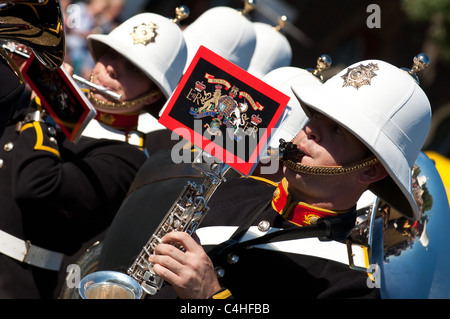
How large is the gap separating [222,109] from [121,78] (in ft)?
4.69

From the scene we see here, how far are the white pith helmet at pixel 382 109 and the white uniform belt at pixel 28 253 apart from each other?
1663 mm

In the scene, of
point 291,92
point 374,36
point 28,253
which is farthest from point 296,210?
point 374,36

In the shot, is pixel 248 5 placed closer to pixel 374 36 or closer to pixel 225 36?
pixel 225 36

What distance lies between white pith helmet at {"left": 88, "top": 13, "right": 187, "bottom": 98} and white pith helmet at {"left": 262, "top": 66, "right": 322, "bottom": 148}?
1.72ft

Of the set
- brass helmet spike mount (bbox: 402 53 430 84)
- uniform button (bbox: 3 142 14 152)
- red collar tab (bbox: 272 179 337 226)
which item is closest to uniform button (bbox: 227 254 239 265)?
red collar tab (bbox: 272 179 337 226)

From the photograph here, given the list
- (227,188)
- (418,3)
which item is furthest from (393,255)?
(418,3)

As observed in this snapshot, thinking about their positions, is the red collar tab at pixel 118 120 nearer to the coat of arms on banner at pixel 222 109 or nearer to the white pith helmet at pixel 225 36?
the white pith helmet at pixel 225 36

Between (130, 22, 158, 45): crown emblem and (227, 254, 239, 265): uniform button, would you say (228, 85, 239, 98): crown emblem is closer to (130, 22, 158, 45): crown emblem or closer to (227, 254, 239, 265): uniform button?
(227, 254, 239, 265): uniform button

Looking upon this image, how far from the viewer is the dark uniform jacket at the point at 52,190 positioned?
13.2ft

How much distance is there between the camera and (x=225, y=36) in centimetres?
500

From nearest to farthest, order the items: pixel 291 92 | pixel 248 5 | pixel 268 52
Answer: pixel 291 92
pixel 248 5
pixel 268 52
